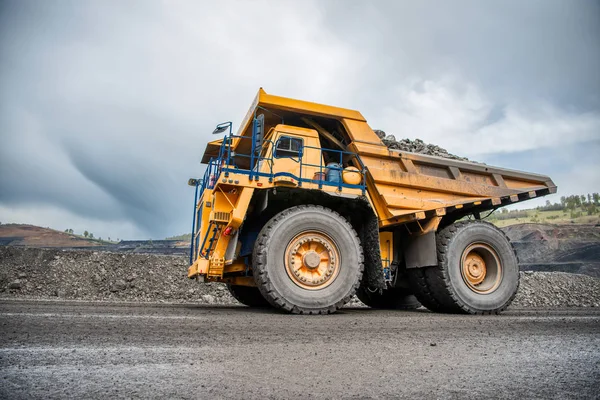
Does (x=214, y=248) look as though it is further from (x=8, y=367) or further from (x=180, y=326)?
(x=8, y=367)

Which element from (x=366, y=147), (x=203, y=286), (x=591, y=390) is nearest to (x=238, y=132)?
(x=366, y=147)

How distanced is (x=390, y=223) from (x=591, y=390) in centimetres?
517

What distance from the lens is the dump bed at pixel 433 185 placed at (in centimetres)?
728

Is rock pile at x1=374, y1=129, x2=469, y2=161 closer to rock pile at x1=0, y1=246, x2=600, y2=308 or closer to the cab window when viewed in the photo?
the cab window

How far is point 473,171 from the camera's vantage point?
818 cm

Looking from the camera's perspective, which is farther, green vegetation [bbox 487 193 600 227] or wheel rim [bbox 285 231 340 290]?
green vegetation [bbox 487 193 600 227]

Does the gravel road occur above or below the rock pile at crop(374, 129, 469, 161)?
below

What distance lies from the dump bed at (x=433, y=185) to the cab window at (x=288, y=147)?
3.35ft

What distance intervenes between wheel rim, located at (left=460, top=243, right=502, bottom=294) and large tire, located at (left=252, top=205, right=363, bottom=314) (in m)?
2.47

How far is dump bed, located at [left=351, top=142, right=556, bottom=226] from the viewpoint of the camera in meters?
7.28

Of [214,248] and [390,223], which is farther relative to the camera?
[390,223]

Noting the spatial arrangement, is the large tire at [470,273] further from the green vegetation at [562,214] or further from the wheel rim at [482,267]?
the green vegetation at [562,214]

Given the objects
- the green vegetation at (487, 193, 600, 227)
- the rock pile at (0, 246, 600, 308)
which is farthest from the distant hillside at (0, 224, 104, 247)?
the green vegetation at (487, 193, 600, 227)

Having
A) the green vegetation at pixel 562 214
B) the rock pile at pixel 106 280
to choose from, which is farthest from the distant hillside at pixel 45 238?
the green vegetation at pixel 562 214
